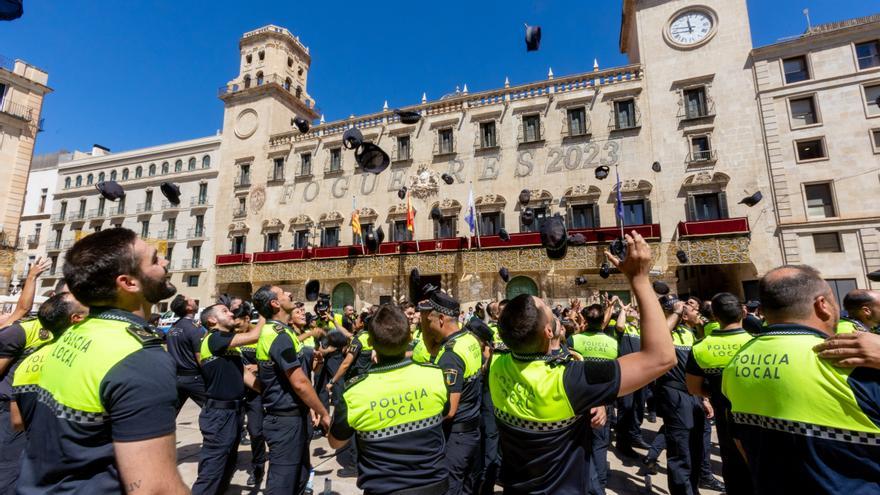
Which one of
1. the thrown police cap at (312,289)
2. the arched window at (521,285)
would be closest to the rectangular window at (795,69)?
the arched window at (521,285)

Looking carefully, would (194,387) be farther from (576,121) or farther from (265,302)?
(576,121)

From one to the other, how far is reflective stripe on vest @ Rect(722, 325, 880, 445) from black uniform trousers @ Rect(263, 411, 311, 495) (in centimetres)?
378

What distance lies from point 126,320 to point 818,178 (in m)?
25.0

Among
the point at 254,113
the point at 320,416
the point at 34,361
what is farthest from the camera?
the point at 254,113

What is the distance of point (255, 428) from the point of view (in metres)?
5.51

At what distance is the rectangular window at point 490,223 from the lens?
22.5 metres

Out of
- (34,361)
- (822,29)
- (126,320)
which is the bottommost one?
(34,361)

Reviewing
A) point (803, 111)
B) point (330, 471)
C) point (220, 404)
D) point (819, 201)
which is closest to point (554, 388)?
point (220, 404)

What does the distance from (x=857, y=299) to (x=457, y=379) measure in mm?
4292

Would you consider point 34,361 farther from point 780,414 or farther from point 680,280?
point 680,280

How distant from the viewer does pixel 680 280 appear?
66.3 feet

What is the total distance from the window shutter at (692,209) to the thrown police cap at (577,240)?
496 cm

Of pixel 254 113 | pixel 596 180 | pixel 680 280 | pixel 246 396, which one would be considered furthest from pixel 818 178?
pixel 254 113

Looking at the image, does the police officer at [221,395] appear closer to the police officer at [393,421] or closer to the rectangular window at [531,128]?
the police officer at [393,421]
